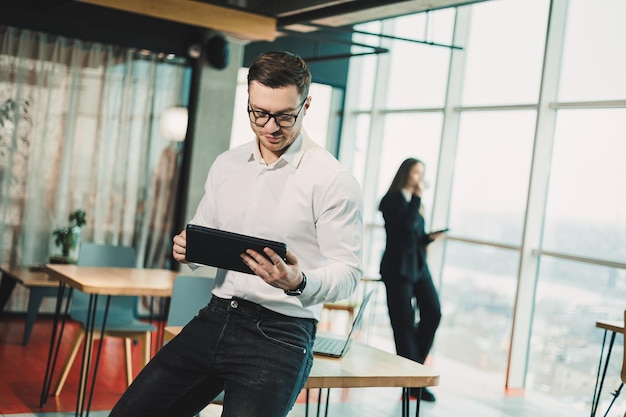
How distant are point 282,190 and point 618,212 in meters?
5.44

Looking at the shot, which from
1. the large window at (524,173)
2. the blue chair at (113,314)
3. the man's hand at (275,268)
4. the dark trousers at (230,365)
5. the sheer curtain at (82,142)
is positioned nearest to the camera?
the man's hand at (275,268)

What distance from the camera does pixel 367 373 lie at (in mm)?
2941

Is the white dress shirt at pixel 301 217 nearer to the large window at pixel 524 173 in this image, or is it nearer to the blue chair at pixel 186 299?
the blue chair at pixel 186 299

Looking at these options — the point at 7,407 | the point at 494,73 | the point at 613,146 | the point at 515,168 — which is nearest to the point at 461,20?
the point at 494,73

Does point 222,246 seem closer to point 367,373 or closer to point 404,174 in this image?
point 367,373

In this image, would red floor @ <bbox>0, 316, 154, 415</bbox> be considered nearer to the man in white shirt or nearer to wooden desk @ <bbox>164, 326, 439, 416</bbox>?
wooden desk @ <bbox>164, 326, 439, 416</bbox>

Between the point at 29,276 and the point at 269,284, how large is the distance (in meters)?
5.42

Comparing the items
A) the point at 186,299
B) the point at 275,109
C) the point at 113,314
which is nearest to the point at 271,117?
the point at 275,109

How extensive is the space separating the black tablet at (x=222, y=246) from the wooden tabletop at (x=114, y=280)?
97.9 inches

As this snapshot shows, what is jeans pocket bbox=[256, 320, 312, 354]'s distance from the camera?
229 cm

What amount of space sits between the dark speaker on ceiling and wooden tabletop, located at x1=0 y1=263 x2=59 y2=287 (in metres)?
2.83

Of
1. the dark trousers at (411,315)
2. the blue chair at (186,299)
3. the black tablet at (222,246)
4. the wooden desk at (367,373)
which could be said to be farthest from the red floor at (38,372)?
the black tablet at (222,246)

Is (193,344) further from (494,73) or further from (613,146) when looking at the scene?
(494,73)

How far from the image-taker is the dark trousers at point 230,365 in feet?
7.31
